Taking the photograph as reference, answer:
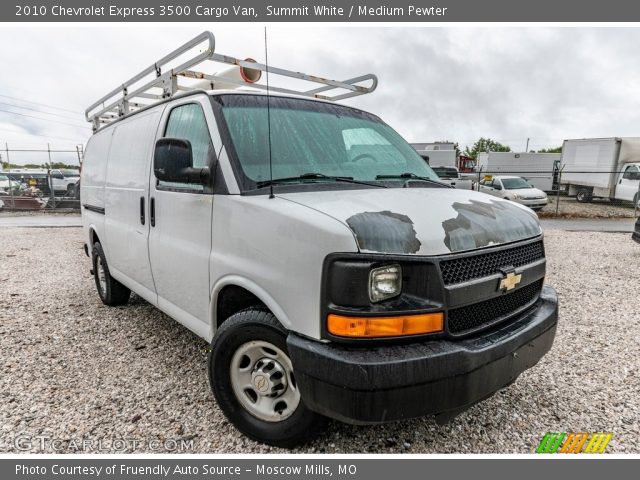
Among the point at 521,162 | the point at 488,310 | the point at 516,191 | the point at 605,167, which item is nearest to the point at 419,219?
the point at 488,310

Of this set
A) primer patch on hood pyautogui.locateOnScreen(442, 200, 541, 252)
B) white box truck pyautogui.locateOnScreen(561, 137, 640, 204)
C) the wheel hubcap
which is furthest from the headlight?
white box truck pyautogui.locateOnScreen(561, 137, 640, 204)

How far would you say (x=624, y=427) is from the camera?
2752mm

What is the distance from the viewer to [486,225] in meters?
2.29

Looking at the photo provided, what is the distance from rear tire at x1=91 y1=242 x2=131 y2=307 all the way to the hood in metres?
3.37

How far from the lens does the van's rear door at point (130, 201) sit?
3502 millimetres

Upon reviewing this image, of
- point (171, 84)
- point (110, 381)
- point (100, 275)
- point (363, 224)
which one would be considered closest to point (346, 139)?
point (363, 224)

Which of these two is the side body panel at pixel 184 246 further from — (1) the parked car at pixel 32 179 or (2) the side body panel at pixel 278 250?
(1) the parked car at pixel 32 179

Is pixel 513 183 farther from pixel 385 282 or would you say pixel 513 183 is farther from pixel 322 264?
pixel 322 264

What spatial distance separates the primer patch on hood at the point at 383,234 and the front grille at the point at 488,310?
422 millimetres

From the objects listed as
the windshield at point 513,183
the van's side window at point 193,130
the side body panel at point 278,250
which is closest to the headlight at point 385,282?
the side body panel at point 278,250

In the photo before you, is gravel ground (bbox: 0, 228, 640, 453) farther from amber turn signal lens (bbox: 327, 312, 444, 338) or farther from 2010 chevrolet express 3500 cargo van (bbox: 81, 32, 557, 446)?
amber turn signal lens (bbox: 327, 312, 444, 338)

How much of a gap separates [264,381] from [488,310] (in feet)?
4.28

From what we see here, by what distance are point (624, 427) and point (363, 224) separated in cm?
237

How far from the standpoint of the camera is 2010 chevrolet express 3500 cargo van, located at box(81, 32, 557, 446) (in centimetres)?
192
